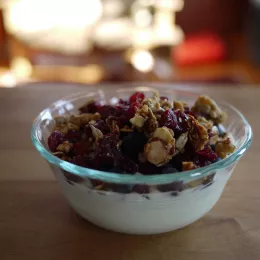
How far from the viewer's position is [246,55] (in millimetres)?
3252

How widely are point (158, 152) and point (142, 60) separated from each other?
7.15ft

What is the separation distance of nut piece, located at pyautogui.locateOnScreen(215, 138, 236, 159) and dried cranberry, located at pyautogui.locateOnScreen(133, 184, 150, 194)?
150 mm

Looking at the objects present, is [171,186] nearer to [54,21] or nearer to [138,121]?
[138,121]

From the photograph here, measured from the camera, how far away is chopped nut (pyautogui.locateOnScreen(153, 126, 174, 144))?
0.55 metres

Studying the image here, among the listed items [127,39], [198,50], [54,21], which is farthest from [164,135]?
[54,21]

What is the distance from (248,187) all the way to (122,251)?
262 millimetres

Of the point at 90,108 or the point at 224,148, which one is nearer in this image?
the point at 224,148

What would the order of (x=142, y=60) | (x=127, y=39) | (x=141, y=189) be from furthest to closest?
1. (x=127, y=39)
2. (x=142, y=60)
3. (x=141, y=189)

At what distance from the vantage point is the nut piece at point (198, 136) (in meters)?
0.58

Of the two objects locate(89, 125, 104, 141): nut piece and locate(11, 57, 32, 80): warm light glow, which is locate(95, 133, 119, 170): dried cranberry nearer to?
locate(89, 125, 104, 141): nut piece

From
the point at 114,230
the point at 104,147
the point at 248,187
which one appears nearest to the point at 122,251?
the point at 114,230

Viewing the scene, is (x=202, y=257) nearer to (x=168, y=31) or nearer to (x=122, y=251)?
(x=122, y=251)

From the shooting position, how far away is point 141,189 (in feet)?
1.71

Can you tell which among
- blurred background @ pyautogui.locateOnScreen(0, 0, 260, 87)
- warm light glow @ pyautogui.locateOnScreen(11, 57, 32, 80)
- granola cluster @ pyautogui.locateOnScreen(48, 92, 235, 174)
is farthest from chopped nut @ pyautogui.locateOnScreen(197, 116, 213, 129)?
warm light glow @ pyautogui.locateOnScreen(11, 57, 32, 80)
